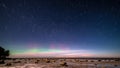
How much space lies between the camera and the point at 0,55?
113 meters

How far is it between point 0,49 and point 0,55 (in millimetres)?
4467

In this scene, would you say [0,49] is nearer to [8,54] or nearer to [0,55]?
[0,55]

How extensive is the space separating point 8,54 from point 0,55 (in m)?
11.5

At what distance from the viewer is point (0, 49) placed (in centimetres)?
11194

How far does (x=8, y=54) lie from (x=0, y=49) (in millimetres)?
13328

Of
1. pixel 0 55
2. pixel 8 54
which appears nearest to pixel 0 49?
pixel 0 55

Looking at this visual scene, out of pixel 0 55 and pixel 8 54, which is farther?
pixel 8 54

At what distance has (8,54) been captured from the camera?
407 feet

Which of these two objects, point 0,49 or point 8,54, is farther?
point 8,54
